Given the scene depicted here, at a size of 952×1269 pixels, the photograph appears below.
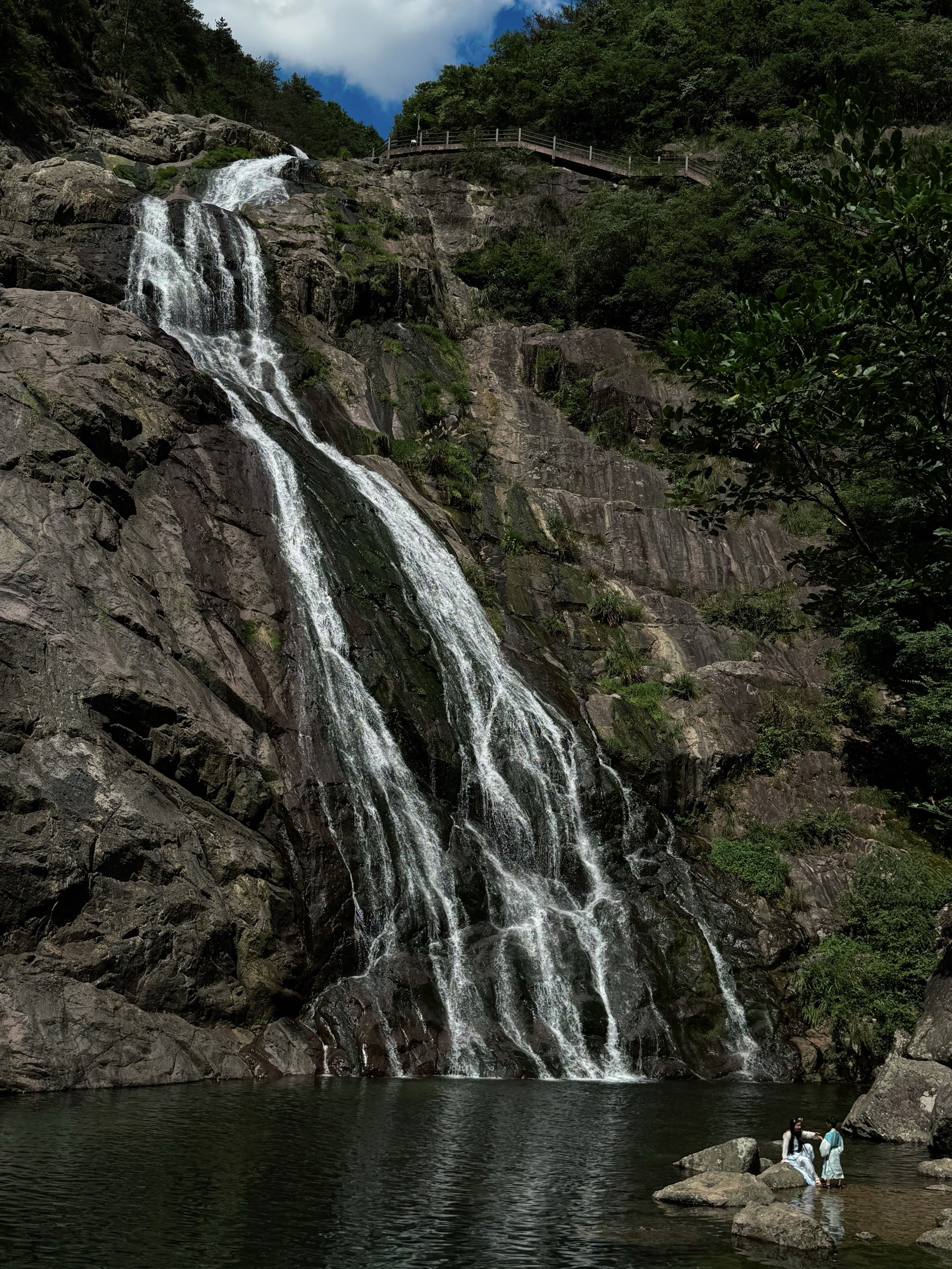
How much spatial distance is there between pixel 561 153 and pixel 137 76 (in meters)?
25.0

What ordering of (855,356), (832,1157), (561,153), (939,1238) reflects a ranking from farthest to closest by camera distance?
(561,153) < (832,1157) < (939,1238) < (855,356)

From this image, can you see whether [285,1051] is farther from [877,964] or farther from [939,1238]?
[877,964]

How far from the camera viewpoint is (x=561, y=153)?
61.2m

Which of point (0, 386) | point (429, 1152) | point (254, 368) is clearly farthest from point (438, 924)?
point (254, 368)

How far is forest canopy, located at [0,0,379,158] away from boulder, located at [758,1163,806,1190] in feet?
160

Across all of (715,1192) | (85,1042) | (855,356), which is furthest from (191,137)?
(715,1192)

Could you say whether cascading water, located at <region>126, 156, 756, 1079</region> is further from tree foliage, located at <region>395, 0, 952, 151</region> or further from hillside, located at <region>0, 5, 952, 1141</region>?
tree foliage, located at <region>395, 0, 952, 151</region>

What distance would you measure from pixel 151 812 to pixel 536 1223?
10.7 m

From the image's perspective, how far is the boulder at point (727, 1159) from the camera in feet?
39.3

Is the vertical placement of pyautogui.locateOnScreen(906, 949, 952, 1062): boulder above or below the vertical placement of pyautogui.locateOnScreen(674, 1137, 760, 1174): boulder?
above

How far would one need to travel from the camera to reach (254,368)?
34.8 m

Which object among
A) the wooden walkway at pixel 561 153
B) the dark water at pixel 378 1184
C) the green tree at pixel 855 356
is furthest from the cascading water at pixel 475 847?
the wooden walkway at pixel 561 153

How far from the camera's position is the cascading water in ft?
67.2

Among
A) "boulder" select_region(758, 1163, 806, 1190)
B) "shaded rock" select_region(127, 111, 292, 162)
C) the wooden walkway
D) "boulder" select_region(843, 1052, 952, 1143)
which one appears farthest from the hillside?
the wooden walkway
